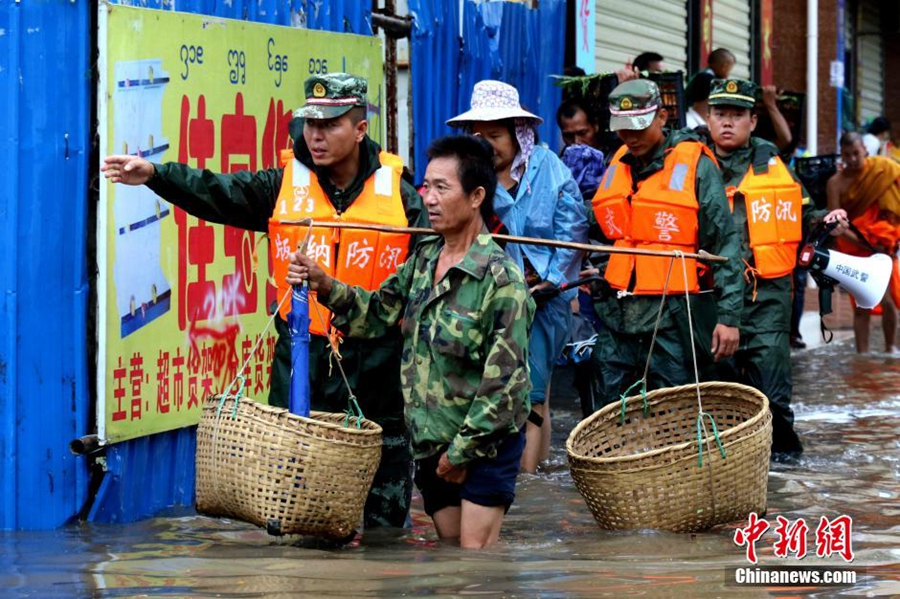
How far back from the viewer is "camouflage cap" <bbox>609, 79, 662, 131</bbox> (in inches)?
295

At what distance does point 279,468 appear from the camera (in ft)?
17.0

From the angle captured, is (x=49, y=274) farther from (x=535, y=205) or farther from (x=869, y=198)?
(x=869, y=198)

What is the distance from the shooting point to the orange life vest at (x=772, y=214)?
28.3 ft

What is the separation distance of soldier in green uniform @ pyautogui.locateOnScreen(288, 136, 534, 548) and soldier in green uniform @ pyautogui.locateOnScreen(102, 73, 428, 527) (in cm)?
40

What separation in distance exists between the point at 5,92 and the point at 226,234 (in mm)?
1468

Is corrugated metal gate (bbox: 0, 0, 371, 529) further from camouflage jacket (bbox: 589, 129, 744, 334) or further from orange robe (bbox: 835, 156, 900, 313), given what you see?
orange robe (bbox: 835, 156, 900, 313)

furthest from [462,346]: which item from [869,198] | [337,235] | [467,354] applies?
[869,198]

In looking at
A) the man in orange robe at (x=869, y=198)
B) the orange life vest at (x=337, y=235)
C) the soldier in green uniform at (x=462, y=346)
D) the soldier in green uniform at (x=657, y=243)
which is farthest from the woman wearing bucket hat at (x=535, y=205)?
the man in orange robe at (x=869, y=198)

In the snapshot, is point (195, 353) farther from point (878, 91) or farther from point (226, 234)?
point (878, 91)

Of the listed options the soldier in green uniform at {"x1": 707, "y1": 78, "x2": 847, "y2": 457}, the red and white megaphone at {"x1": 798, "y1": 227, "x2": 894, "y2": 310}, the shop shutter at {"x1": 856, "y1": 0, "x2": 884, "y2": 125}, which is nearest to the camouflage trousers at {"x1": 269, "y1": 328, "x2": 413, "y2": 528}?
the soldier in green uniform at {"x1": 707, "y1": 78, "x2": 847, "y2": 457}

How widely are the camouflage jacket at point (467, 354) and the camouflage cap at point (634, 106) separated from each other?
7.03 ft

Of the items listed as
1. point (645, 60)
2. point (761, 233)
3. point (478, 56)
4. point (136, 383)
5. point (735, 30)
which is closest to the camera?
point (136, 383)

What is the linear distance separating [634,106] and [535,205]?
0.69 m

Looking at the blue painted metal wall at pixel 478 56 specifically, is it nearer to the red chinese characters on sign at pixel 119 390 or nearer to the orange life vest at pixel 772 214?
the orange life vest at pixel 772 214
